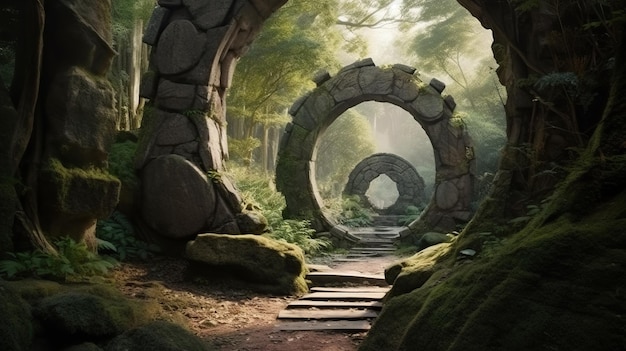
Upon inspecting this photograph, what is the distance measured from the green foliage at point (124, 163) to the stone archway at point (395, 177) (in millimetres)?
13775

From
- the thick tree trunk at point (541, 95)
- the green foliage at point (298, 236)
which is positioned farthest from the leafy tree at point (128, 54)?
the thick tree trunk at point (541, 95)

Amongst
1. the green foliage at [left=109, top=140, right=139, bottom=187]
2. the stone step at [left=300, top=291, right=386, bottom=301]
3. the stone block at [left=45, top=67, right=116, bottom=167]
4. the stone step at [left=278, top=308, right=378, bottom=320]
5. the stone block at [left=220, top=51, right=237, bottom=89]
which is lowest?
the stone step at [left=300, top=291, right=386, bottom=301]

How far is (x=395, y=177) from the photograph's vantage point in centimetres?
2014

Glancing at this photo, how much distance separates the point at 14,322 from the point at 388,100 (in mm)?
9688

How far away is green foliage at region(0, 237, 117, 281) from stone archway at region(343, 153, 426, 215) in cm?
1618

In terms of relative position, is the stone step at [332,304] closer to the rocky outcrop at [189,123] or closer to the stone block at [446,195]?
the rocky outcrop at [189,123]

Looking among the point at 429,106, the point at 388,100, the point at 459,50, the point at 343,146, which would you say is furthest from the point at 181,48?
the point at 343,146

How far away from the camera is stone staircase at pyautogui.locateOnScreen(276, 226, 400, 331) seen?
4.38m

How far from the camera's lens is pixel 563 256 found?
7.08 ft

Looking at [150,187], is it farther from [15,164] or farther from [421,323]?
[421,323]

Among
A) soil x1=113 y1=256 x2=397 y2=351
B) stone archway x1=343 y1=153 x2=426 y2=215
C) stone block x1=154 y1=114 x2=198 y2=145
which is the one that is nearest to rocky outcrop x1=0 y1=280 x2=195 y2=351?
soil x1=113 y1=256 x2=397 y2=351

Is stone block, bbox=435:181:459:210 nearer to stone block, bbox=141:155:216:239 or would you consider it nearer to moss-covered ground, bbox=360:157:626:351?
stone block, bbox=141:155:216:239

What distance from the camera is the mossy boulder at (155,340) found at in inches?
109

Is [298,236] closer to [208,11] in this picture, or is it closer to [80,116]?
[208,11]
